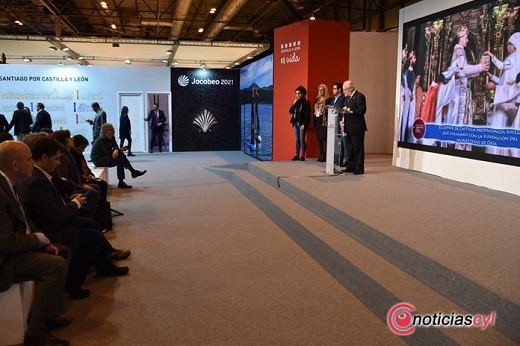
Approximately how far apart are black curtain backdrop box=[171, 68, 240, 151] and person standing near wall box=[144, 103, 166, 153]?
49 cm

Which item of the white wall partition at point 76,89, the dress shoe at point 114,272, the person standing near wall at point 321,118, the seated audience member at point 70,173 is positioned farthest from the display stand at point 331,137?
the white wall partition at point 76,89

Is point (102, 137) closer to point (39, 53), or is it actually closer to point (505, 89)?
point (505, 89)

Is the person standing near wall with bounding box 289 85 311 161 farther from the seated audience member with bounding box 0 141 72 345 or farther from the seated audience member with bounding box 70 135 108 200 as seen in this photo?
the seated audience member with bounding box 0 141 72 345

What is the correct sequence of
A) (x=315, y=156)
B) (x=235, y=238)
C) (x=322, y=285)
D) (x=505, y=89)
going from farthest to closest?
(x=315, y=156), (x=505, y=89), (x=235, y=238), (x=322, y=285)

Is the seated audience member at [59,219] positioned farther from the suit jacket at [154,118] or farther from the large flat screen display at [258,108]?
the suit jacket at [154,118]

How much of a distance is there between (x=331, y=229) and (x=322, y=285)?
98 cm

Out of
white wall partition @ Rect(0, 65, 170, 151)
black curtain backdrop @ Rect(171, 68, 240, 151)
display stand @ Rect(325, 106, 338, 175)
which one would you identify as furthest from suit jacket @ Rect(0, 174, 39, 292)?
black curtain backdrop @ Rect(171, 68, 240, 151)

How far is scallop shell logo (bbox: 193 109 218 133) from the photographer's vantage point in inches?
608

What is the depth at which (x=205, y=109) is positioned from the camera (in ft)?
50.6

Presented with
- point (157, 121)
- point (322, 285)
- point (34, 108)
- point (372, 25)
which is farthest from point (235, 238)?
point (372, 25)

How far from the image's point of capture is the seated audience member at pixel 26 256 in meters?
2.53

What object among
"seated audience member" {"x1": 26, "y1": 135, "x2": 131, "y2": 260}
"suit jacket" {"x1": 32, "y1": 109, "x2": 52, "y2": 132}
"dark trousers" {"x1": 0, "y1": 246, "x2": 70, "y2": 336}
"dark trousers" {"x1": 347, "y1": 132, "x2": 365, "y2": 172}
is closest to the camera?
"dark trousers" {"x1": 0, "y1": 246, "x2": 70, "y2": 336}

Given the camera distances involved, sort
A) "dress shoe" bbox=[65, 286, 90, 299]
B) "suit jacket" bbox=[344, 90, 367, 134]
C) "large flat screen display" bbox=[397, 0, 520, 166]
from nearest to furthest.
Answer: "dress shoe" bbox=[65, 286, 90, 299], "large flat screen display" bbox=[397, 0, 520, 166], "suit jacket" bbox=[344, 90, 367, 134]

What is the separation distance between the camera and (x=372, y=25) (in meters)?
15.6
